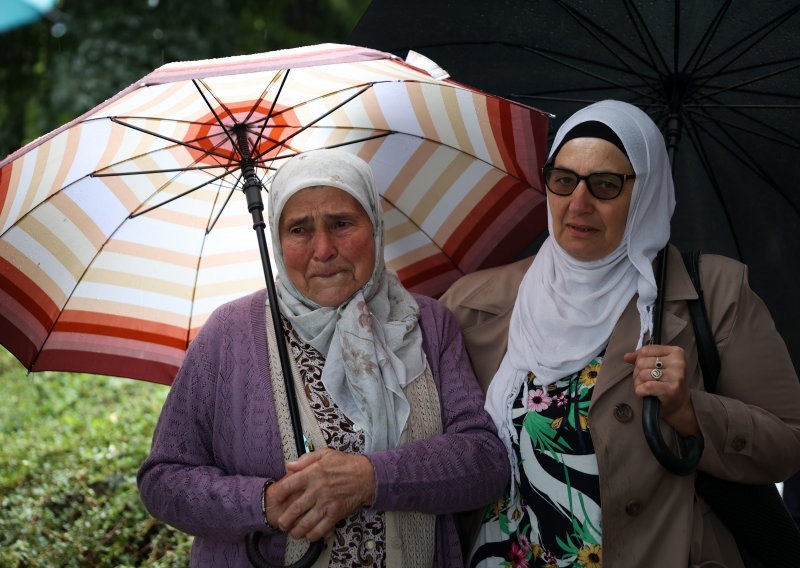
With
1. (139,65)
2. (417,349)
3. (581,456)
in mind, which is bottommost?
(581,456)

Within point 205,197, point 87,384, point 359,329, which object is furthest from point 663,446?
point 87,384

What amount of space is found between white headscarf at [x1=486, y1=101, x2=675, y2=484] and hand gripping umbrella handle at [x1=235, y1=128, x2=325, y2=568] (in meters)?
0.60

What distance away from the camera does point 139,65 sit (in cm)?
845

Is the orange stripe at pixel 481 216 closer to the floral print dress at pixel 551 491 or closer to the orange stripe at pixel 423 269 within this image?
the orange stripe at pixel 423 269

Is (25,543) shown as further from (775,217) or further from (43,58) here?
(43,58)

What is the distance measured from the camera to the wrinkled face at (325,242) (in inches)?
101

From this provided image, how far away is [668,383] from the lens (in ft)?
7.90

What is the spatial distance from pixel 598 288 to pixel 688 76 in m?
0.79

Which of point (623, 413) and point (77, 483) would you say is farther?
point (77, 483)

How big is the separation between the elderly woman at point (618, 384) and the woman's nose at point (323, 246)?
63 cm

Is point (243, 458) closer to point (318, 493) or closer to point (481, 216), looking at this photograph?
point (318, 493)

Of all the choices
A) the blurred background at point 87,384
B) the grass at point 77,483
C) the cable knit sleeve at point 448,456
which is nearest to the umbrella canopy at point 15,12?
the blurred background at point 87,384

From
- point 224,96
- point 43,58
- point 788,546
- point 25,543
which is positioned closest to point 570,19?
point 224,96

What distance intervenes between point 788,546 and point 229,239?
1916 mm
